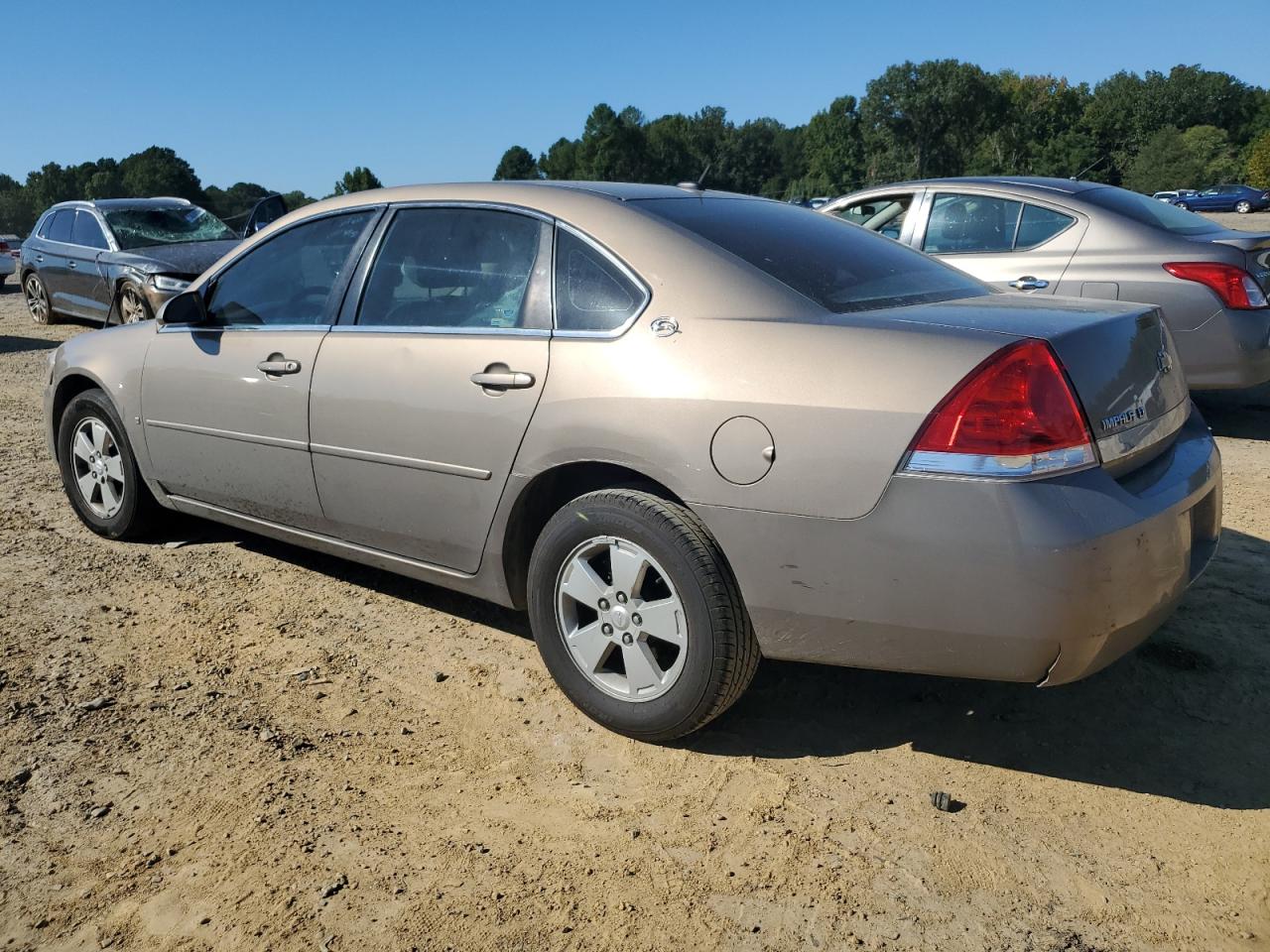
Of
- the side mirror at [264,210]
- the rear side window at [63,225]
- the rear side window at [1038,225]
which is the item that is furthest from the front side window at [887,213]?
the rear side window at [63,225]

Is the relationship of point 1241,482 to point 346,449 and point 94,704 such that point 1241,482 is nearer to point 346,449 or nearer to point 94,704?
point 346,449

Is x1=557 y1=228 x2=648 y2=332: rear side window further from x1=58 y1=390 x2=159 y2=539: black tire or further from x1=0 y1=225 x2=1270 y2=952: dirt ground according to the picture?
x1=58 y1=390 x2=159 y2=539: black tire

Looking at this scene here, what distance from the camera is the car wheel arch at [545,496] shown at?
3.05 metres

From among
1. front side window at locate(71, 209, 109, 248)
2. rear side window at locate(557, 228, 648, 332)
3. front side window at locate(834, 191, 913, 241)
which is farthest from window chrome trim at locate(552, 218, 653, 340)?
front side window at locate(71, 209, 109, 248)

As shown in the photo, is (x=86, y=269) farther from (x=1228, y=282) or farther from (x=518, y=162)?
(x=518, y=162)

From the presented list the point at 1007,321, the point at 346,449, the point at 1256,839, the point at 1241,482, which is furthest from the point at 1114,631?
the point at 1241,482

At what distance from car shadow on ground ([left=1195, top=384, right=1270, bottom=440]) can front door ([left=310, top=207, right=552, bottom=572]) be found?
17.9 ft

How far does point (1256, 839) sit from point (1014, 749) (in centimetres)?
63

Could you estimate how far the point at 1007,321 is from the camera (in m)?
2.76

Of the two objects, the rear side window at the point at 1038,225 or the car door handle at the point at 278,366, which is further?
the rear side window at the point at 1038,225

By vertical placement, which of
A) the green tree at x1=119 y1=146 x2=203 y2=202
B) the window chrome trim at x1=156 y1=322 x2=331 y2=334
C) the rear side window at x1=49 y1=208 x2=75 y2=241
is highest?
the green tree at x1=119 y1=146 x2=203 y2=202

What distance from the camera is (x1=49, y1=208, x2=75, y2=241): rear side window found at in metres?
12.8

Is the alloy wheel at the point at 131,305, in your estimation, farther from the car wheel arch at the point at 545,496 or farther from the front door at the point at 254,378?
the car wheel arch at the point at 545,496

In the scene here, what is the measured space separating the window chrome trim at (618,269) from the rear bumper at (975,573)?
63 cm
